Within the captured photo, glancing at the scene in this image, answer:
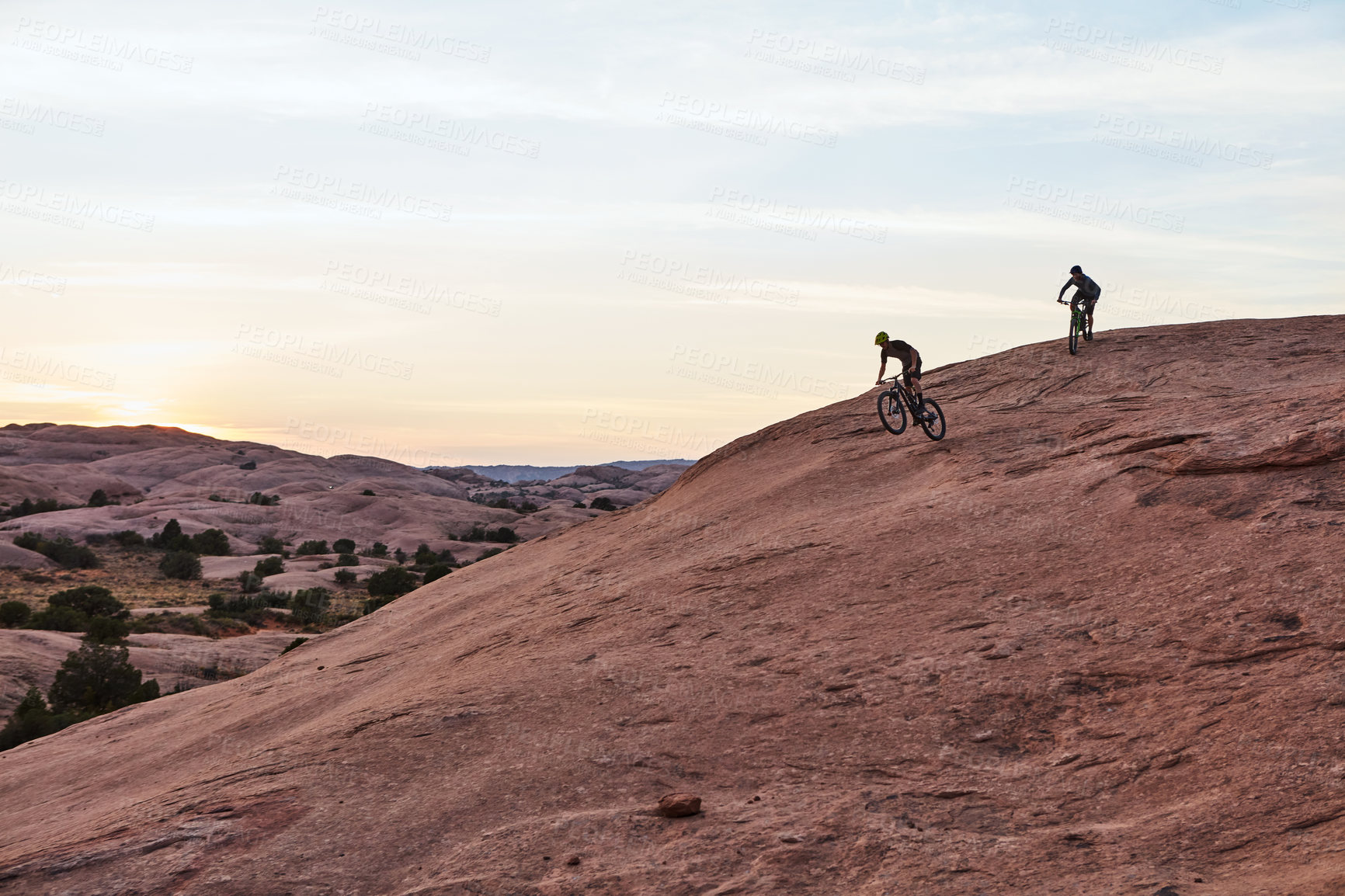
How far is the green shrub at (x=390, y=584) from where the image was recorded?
1969 inches

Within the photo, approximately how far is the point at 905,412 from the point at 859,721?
10390 mm

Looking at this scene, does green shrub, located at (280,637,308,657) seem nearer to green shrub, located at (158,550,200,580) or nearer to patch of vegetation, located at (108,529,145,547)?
green shrub, located at (158,550,200,580)

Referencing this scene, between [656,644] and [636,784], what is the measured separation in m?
3.07

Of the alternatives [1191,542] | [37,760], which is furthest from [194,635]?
[1191,542]

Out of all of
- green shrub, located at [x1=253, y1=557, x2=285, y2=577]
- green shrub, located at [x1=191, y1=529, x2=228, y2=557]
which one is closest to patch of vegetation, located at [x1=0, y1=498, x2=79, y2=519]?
green shrub, located at [x1=191, y1=529, x2=228, y2=557]

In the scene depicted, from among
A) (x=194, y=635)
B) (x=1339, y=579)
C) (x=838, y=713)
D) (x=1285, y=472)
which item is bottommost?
(x=194, y=635)

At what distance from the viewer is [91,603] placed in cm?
3859

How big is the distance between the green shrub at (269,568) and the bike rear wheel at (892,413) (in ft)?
151

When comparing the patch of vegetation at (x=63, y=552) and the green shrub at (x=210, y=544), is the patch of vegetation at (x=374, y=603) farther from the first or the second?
the green shrub at (x=210, y=544)

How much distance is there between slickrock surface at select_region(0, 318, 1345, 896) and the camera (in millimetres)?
7344

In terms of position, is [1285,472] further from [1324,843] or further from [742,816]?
[742,816]

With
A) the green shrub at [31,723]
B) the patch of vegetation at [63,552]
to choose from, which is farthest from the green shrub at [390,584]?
the green shrub at [31,723]

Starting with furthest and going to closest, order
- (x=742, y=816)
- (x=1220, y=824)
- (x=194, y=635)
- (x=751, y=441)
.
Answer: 1. (x=194, y=635)
2. (x=751, y=441)
3. (x=742, y=816)
4. (x=1220, y=824)

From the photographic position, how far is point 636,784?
342 inches
